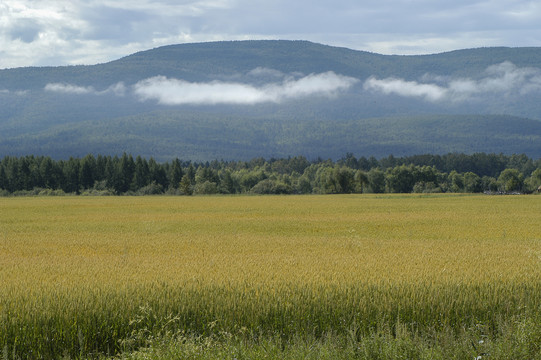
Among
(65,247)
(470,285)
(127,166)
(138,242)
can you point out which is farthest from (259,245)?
(127,166)

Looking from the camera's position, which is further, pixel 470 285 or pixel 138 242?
pixel 138 242

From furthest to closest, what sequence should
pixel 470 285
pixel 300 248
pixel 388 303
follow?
pixel 300 248
pixel 470 285
pixel 388 303

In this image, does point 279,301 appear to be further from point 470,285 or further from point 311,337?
point 470,285

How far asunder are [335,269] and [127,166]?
14657 cm

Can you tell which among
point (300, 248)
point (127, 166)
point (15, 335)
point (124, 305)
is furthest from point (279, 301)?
point (127, 166)

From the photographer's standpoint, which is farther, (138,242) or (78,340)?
(138,242)

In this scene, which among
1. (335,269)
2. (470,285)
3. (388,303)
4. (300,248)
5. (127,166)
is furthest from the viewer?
(127,166)

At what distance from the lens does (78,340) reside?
39.2 ft

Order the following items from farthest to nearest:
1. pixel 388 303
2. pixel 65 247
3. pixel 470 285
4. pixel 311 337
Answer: pixel 65 247 → pixel 470 285 → pixel 388 303 → pixel 311 337

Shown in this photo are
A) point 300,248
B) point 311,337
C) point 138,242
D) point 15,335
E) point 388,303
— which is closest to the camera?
point 15,335

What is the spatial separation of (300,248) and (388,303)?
37.5ft

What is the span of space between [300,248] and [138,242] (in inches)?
318

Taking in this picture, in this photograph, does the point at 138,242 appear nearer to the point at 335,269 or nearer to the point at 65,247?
the point at 65,247

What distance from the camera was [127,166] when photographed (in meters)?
158
